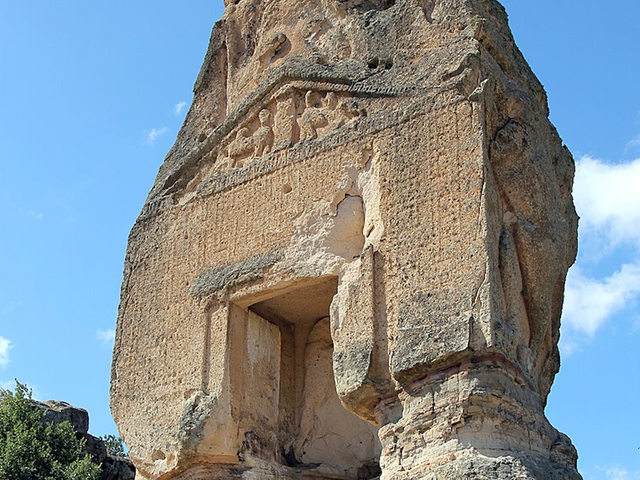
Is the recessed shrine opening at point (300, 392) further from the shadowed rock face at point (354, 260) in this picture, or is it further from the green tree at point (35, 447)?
the green tree at point (35, 447)

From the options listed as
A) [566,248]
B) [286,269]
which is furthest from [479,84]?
[286,269]

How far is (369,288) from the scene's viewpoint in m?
8.66

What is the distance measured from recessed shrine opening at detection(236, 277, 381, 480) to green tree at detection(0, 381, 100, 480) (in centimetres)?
284

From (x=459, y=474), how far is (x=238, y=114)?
173 inches

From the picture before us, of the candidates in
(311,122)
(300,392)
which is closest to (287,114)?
(311,122)

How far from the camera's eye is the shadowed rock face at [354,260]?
8.09m

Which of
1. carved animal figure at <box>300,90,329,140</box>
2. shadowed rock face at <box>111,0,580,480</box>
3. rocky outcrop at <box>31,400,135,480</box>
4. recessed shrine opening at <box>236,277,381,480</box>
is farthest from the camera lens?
rocky outcrop at <box>31,400,135,480</box>

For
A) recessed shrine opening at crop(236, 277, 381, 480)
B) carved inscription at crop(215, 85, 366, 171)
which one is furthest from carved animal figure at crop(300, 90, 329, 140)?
recessed shrine opening at crop(236, 277, 381, 480)

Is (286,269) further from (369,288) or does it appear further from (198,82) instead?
(198,82)

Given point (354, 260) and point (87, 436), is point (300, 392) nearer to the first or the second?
point (354, 260)

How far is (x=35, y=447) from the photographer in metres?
11.9

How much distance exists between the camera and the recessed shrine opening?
9695 millimetres

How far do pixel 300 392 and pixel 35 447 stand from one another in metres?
3.29

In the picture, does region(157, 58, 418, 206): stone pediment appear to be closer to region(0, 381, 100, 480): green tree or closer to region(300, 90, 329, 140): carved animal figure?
region(300, 90, 329, 140): carved animal figure
